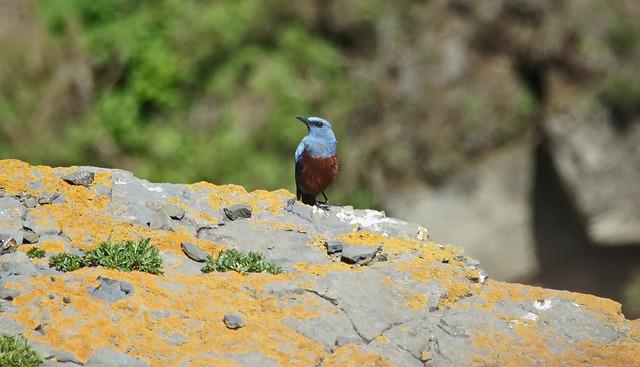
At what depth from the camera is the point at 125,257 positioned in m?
6.38

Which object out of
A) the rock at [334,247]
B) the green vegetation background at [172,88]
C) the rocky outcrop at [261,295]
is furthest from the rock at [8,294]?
the green vegetation background at [172,88]

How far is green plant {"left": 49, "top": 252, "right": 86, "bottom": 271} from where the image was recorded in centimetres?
617

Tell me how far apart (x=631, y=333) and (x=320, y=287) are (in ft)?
7.38

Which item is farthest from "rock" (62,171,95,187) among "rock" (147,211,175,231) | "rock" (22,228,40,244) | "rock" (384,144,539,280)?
"rock" (384,144,539,280)

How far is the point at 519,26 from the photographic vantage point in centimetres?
1800

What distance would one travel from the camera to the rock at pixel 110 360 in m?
5.34

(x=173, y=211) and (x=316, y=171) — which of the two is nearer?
(x=173, y=211)

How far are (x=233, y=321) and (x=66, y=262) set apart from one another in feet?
4.07

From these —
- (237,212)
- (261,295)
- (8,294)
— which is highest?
(237,212)

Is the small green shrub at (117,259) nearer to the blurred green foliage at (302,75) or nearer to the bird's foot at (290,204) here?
the bird's foot at (290,204)

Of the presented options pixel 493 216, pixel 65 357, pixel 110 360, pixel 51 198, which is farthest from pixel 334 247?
pixel 493 216

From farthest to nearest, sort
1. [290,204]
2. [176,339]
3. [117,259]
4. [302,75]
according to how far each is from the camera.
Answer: [302,75], [290,204], [117,259], [176,339]

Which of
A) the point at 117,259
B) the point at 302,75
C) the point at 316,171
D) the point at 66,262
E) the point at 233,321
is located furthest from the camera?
the point at 302,75

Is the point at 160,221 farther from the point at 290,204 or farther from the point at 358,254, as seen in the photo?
the point at 358,254
